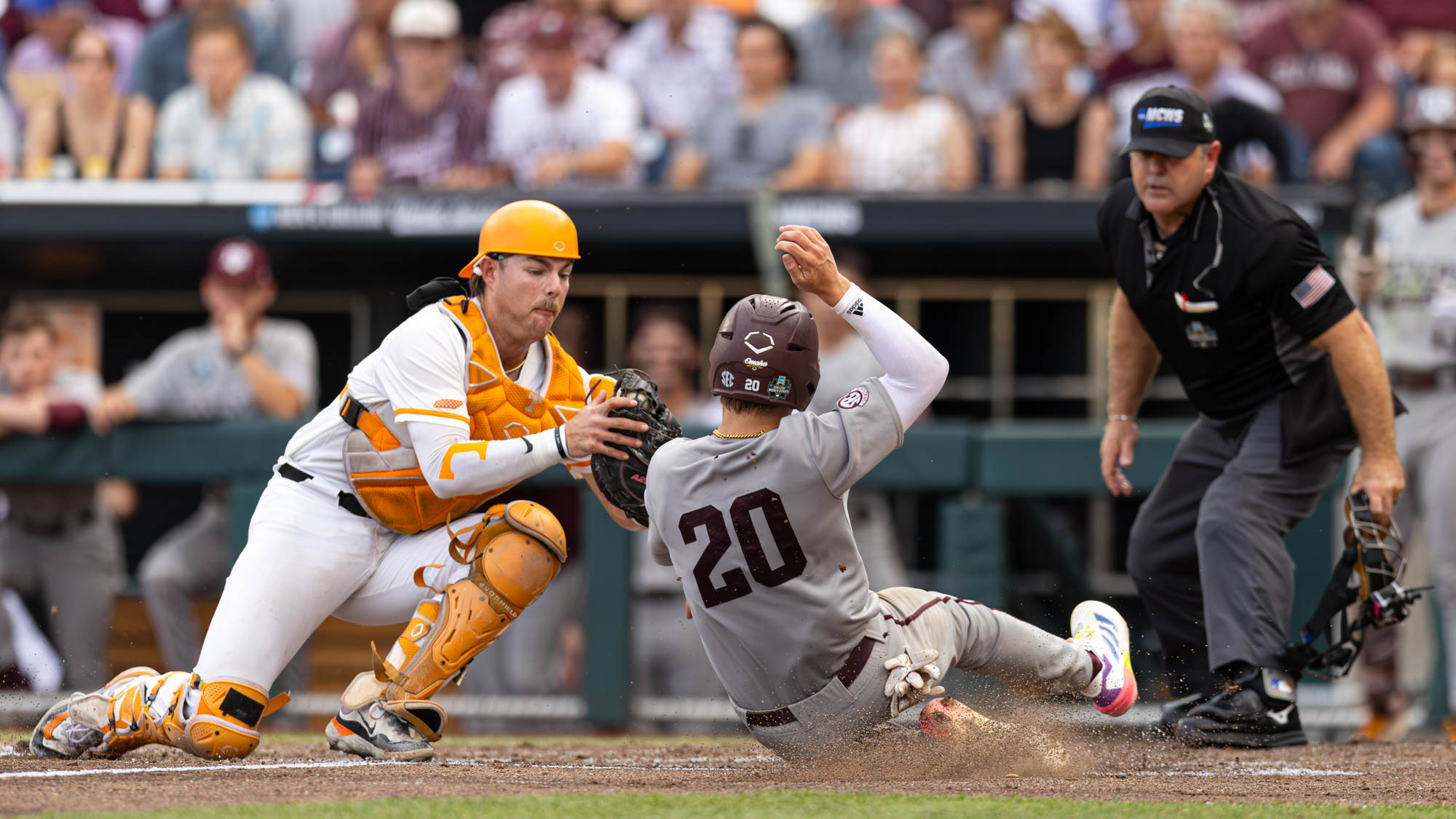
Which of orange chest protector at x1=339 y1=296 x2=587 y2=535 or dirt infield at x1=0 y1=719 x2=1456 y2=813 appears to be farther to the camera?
orange chest protector at x1=339 y1=296 x2=587 y2=535

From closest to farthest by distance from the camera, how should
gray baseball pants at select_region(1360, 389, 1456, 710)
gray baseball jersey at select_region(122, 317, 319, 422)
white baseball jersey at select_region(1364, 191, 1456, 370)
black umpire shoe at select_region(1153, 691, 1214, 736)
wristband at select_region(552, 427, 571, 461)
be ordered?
wristband at select_region(552, 427, 571, 461) → black umpire shoe at select_region(1153, 691, 1214, 736) → gray baseball pants at select_region(1360, 389, 1456, 710) → white baseball jersey at select_region(1364, 191, 1456, 370) → gray baseball jersey at select_region(122, 317, 319, 422)

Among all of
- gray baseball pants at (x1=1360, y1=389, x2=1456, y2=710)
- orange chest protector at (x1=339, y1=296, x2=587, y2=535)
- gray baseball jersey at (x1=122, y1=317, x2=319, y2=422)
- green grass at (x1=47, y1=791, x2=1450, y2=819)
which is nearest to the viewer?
green grass at (x1=47, y1=791, x2=1450, y2=819)

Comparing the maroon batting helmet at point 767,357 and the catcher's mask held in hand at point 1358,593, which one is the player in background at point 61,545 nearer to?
the maroon batting helmet at point 767,357

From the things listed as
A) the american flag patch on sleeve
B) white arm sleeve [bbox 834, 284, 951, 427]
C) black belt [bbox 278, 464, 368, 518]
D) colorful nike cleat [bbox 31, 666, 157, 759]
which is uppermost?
the american flag patch on sleeve

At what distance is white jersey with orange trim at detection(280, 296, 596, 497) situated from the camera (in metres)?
4.30

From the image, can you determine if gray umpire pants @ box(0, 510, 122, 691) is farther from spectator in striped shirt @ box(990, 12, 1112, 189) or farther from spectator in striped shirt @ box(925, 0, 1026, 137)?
spectator in striped shirt @ box(925, 0, 1026, 137)

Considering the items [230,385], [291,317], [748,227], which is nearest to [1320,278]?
[748,227]

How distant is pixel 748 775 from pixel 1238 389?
2.10 metres

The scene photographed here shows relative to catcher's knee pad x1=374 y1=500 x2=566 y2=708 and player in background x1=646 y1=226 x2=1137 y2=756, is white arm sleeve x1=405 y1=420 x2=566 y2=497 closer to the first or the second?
catcher's knee pad x1=374 y1=500 x2=566 y2=708

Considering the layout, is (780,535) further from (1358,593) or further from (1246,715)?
(1358,593)

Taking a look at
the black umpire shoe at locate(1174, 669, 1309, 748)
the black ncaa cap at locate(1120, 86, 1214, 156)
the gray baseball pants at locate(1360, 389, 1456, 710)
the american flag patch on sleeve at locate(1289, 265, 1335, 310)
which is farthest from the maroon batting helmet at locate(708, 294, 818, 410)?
the gray baseball pants at locate(1360, 389, 1456, 710)

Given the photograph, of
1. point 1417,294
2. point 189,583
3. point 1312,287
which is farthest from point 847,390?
point 189,583

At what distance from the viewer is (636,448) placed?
4.30 meters

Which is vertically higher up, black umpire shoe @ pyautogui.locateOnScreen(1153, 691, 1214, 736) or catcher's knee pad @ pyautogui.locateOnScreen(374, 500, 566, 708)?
catcher's knee pad @ pyautogui.locateOnScreen(374, 500, 566, 708)
